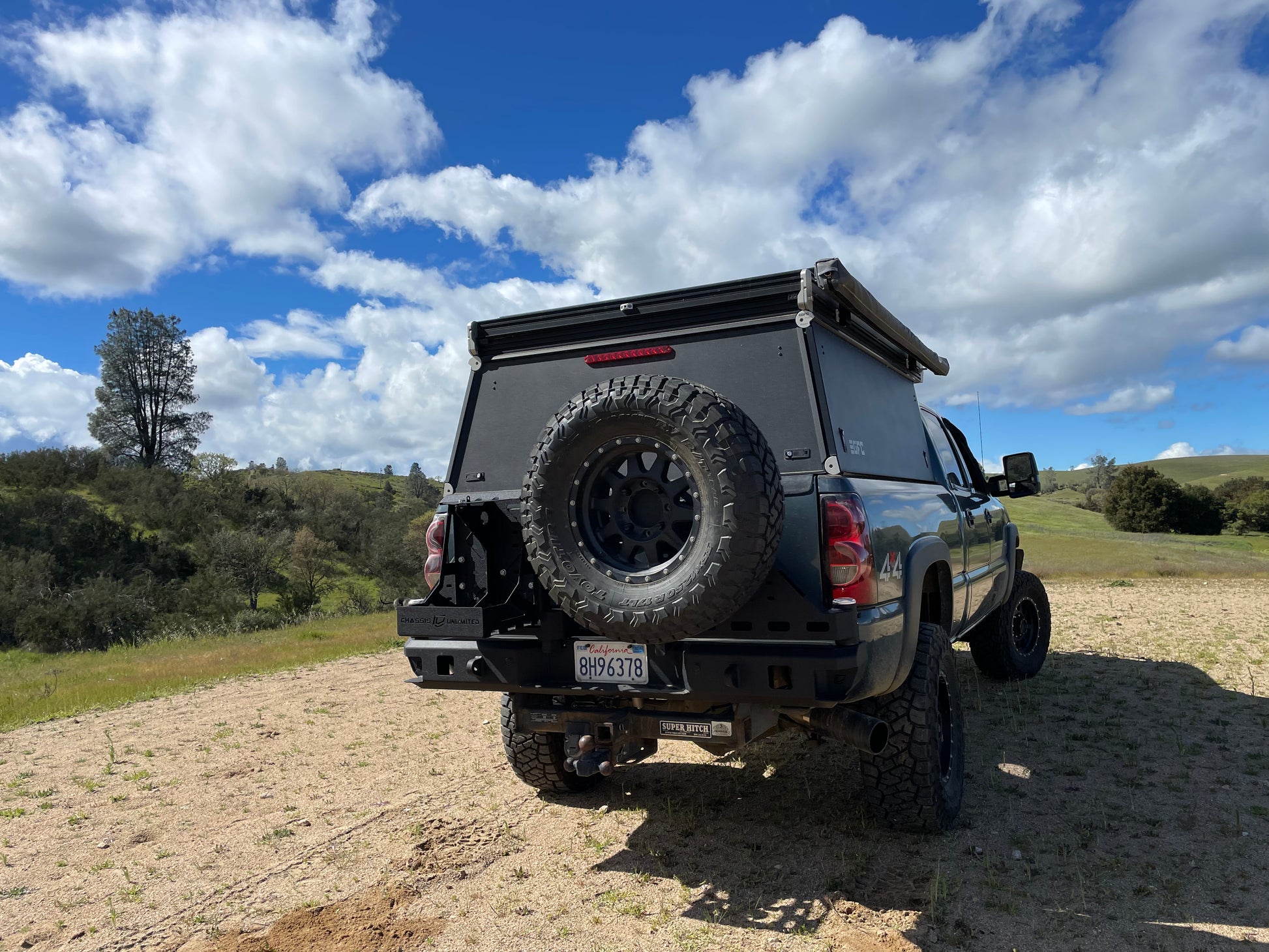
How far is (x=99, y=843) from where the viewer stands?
4230 mm

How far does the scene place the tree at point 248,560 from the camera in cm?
3297

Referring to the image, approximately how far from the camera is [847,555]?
326 cm

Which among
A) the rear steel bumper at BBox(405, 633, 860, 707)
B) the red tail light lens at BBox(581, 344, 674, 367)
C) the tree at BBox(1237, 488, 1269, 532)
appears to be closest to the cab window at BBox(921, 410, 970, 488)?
the red tail light lens at BBox(581, 344, 674, 367)

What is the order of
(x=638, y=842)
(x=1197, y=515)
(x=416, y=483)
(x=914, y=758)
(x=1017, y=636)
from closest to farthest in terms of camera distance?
(x=914, y=758), (x=638, y=842), (x=1017, y=636), (x=1197, y=515), (x=416, y=483)

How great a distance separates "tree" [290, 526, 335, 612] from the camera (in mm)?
34000

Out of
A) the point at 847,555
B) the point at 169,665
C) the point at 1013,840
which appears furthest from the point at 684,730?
the point at 169,665

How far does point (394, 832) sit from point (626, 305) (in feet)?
9.70

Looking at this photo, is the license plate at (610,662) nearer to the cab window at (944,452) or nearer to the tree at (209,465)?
the cab window at (944,452)

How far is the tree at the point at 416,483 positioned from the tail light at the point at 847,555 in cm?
6488

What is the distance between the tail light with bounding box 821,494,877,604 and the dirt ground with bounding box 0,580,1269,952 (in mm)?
1255

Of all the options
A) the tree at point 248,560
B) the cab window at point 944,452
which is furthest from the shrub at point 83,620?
the cab window at point 944,452

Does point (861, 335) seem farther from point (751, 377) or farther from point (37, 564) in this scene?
point (37, 564)

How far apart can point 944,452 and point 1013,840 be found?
2.88 m

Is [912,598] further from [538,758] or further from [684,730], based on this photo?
[538,758]
